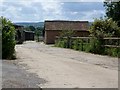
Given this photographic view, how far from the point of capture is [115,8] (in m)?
50.4

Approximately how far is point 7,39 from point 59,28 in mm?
45000

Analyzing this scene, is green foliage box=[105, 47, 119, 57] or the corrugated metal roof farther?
the corrugated metal roof

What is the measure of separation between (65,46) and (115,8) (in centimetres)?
1422

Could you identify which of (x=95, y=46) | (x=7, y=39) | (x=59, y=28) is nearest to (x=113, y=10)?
(x=59, y=28)

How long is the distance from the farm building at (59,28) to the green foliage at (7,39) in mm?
41491

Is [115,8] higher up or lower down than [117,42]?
higher up

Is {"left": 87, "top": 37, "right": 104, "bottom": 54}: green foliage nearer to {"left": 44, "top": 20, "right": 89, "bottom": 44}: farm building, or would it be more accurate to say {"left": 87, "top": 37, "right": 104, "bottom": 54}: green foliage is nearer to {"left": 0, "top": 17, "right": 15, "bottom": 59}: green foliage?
{"left": 0, "top": 17, "right": 15, "bottom": 59}: green foliage

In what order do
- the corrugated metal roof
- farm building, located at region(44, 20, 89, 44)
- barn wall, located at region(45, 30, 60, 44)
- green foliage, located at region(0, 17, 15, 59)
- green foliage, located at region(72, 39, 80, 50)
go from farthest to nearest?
the corrugated metal roof → barn wall, located at region(45, 30, 60, 44) → farm building, located at region(44, 20, 89, 44) → green foliage, located at region(72, 39, 80, 50) → green foliage, located at region(0, 17, 15, 59)

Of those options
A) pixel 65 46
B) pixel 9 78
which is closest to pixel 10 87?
pixel 9 78

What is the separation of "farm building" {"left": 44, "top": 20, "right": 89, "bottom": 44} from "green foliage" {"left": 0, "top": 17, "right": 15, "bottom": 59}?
41.5 m

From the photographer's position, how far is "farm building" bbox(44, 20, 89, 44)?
65250 millimetres

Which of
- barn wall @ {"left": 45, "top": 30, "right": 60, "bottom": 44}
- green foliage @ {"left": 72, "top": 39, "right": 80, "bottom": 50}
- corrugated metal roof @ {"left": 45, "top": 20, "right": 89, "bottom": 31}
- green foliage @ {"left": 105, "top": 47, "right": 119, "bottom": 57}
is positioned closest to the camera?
green foliage @ {"left": 105, "top": 47, "right": 119, "bottom": 57}

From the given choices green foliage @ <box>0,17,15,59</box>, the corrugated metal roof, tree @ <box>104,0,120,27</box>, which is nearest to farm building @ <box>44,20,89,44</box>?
the corrugated metal roof

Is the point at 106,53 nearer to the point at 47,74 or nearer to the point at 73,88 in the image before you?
the point at 47,74
